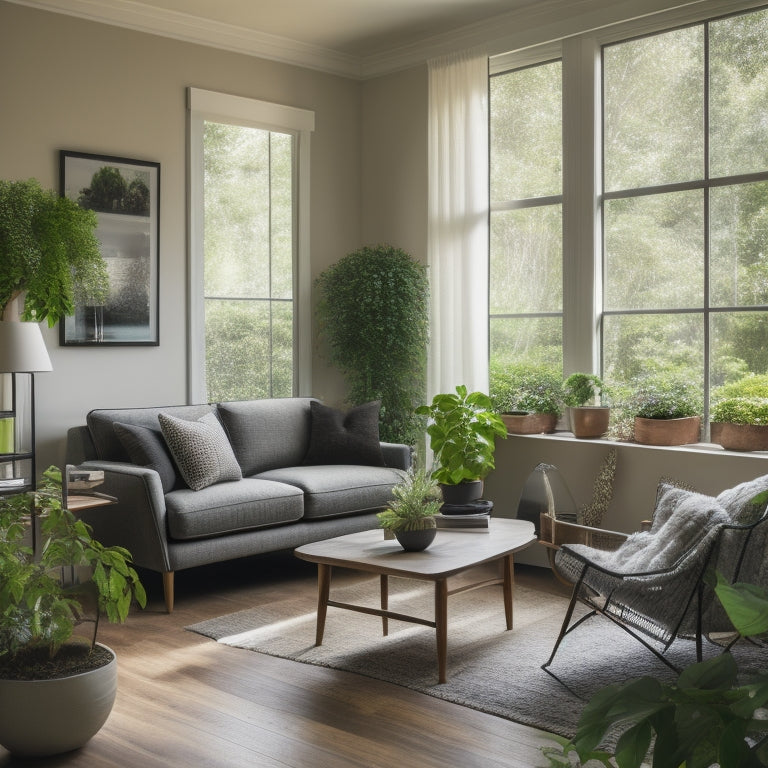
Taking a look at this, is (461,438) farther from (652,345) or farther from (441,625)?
(652,345)

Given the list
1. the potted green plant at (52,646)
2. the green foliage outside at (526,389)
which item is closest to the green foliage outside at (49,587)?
the potted green plant at (52,646)

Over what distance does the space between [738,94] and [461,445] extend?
2.37m

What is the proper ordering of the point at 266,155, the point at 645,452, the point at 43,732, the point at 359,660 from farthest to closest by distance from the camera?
1. the point at 266,155
2. the point at 645,452
3. the point at 359,660
4. the point at 43,732

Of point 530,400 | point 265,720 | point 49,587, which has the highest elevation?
point 530,400

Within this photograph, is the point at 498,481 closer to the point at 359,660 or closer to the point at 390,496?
the point at 390,496

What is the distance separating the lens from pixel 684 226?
4.98 m

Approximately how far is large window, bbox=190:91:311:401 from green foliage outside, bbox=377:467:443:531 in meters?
2.35

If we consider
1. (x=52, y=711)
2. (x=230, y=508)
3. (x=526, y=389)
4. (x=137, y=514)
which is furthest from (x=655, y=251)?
(x=52, y=711)

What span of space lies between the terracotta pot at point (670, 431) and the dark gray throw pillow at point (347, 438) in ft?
5.22

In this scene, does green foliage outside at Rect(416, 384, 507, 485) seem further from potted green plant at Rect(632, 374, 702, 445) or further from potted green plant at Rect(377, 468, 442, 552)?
potted green plant at Rect(632, 374, 702, 445)

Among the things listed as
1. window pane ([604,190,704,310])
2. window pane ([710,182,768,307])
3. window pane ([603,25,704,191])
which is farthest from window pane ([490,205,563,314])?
window pane ([710,182,768,307])

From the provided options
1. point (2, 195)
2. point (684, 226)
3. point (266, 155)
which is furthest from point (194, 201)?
point (684, 226)

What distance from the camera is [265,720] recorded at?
3123 mm

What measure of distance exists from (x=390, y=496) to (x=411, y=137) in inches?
100
